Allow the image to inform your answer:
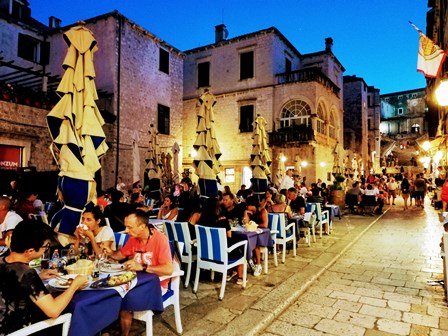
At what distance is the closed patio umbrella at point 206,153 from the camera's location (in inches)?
339

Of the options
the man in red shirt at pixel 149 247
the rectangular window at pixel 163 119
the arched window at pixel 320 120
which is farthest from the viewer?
the arched window at pixel 320 120

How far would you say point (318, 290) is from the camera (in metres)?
5.28

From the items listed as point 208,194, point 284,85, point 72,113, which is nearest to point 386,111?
point 284,85

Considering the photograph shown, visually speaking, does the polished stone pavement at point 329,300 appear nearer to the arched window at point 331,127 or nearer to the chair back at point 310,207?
the chair back at point 310,207

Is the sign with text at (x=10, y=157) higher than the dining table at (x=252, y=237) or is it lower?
higher

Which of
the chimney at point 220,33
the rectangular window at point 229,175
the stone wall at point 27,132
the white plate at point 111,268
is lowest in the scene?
the white plate at point 111,268

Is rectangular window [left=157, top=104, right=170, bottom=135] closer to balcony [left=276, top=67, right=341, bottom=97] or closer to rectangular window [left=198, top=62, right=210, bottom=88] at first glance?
rectangular window [left=198, top=62, right=210, bottom=88]

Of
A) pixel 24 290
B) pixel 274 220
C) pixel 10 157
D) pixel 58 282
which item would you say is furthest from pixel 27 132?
pixel 24 290

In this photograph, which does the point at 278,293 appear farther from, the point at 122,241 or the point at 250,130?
the point at 250,130

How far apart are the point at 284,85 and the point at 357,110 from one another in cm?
1490

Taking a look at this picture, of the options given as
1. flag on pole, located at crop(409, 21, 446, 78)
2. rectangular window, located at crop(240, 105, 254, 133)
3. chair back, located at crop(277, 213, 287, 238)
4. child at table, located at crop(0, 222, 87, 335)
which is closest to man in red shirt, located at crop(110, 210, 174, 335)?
child at table, located at crop(0, 222, 87, 335)

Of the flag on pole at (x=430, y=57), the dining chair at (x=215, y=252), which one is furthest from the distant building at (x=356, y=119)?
the dining chair at (x=215, y=252)

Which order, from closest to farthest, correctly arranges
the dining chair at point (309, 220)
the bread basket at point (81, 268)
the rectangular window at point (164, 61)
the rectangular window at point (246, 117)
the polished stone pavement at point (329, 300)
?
the bread basket at point (81, 268), the polished stone pavement at point (329, 300), the dining chair at point (309, 220), the rectangular window at point (164, 61), the rectangular window at point (246, 117)

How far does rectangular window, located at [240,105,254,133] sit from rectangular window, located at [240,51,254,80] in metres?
2.34
